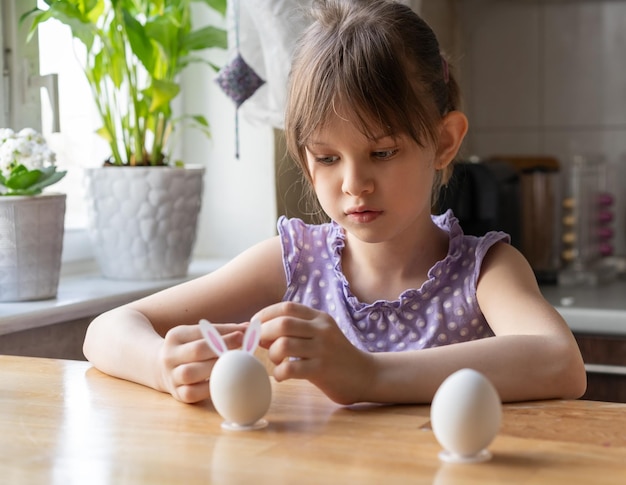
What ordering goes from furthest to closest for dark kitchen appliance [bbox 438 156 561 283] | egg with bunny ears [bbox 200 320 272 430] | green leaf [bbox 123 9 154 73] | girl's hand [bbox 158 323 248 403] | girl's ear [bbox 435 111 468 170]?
1. dark kitchen appliance [bbox 438 156 561 283]
2. green leaf [bbox 123 9 154 73]
3. girl's ear [bbox 435 111 468 170]
4. girl's hand [bbox 158 323 248 403]
5. egg with bunny ears [bbox 200 320 272 430]

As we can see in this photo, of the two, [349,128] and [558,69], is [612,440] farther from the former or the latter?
[558,69]

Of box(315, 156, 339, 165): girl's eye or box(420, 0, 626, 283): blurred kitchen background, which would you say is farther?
box(420, 0, 626, 283): blurred kitchen background

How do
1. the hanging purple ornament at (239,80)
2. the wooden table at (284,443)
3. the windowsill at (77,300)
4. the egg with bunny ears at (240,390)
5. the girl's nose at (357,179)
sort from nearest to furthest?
the wooden table at (284,443) < the egg with bunny ears at (240,390) < the girl's nose at (357,179) < the windowsill at (77,300) < the hanging purple ornament at (239,80)

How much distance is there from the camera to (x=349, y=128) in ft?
3.60

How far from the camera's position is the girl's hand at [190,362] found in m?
0.92

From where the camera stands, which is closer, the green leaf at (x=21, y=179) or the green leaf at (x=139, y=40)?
the green leaf at (x=21, y=179)

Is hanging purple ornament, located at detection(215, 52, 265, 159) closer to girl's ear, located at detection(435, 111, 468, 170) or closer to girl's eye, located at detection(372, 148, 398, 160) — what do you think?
girl's ear, located at detection(435, 111, 468, 170)

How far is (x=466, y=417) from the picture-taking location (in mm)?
716

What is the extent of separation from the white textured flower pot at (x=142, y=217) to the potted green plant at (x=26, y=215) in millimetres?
230

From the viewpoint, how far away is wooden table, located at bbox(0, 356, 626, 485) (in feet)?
2.27

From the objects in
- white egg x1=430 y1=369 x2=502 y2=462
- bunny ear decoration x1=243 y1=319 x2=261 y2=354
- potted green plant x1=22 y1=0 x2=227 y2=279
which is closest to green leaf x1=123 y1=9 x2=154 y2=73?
potted green plant x1=22 y1=0 x2=227 y2=279

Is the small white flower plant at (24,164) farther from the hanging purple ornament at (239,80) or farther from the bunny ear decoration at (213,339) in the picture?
the bunny ear decoration at (213,339)

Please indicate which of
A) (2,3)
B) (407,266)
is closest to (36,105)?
(2,3)

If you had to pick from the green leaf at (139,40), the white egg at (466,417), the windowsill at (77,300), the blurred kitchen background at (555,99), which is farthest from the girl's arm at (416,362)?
the blurred kitchen background at (555,99)
